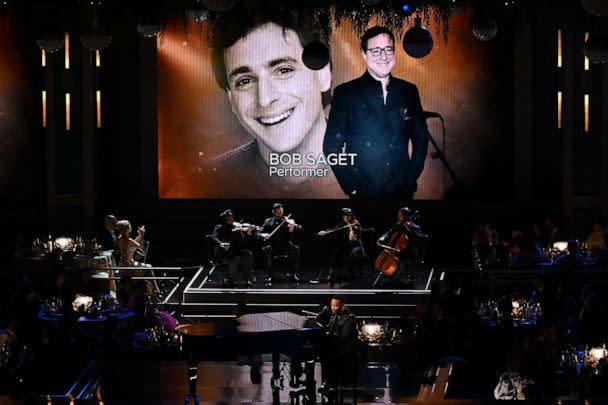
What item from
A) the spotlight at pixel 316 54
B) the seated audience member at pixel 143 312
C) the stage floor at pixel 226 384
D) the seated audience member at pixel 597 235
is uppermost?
the spotlight at pixel 316 54

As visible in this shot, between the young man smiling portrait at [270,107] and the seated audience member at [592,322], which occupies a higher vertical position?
the young man smiling portrait at [270,107]

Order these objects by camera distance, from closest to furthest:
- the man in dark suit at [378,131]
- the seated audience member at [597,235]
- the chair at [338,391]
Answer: the chair at [338,391], the seated audience member at [597,235], the man in dark suit at [378,131]

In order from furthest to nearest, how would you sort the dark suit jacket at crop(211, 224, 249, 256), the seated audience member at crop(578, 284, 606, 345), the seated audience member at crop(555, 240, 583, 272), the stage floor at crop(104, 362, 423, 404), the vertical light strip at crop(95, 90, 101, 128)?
the vertical light strip at crop(95, 90, 101, 128) → the dark suit jacket at crop(211, 224, 249, 256) → the seated audience member at crop(555, 240, 583, 272) → the seated audience member at crop(578, 284, 606, 345) → the stage floor at crop(104, 362, 423, 404)

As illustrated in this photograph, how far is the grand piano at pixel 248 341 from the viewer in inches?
384

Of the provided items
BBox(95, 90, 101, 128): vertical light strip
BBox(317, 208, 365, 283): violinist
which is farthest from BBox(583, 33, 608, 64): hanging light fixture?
BBox(95, 90, 101, 128): vertical light strip

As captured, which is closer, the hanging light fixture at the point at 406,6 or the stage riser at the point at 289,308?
the hanging light fixture at the point at 406,6

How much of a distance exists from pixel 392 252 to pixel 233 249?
87.4 inches

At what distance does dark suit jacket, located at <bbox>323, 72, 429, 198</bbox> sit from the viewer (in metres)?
18.3

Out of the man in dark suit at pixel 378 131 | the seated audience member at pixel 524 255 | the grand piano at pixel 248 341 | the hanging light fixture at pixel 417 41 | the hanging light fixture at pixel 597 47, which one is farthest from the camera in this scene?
the man in dark suit at pixel 378 131

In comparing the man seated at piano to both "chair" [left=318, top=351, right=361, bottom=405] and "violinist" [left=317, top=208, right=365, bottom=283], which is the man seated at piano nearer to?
"chair" [left=318, top=351, right=361, bottom=405]

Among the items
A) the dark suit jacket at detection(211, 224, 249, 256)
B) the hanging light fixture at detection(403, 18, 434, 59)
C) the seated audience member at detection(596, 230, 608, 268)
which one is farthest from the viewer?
the dark suit jacket at detection(211, 224, 249, 256)

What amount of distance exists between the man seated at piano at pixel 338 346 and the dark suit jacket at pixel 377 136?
6851mm

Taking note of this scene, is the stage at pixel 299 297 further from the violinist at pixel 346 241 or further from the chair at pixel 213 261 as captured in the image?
the violinist at pixel 346 241

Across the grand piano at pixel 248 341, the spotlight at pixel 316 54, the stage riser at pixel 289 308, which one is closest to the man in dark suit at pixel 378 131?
the stage riser at pixel 289 308
